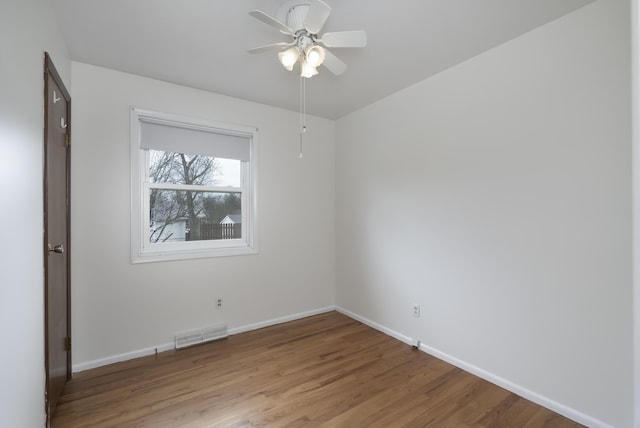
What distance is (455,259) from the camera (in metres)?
2.46

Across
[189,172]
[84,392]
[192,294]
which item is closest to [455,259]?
[192,294]

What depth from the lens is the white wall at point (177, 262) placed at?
240 cm

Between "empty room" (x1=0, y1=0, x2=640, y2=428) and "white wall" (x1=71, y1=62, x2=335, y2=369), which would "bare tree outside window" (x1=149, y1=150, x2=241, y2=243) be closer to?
"empty room" (x1=0, y1=0, x2=640, y2=428)

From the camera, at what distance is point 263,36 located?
6.74ft

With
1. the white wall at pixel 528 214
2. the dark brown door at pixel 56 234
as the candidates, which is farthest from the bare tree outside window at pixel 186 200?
the white wall at pixel 528 214

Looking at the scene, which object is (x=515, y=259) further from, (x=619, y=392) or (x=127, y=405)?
(x=127, y=405)

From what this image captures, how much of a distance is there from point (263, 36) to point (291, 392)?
2.63 meters

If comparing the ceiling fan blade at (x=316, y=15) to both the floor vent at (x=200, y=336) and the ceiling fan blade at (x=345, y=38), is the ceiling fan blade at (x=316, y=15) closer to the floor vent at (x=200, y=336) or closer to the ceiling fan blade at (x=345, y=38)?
the ceiling fan blade at (x=345, y=38)

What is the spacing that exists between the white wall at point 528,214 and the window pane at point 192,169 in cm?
183

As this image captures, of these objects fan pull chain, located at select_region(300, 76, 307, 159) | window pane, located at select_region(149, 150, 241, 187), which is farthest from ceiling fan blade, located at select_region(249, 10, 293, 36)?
window pane, located at select_region(149, 150, 241, 187)

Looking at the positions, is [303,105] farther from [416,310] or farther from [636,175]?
[636,175]

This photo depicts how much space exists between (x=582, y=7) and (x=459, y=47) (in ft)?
2.30

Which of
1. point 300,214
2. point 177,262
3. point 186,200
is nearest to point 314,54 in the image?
point 186,200

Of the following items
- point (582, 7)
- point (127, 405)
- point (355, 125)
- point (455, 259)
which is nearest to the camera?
point (582, 7)
